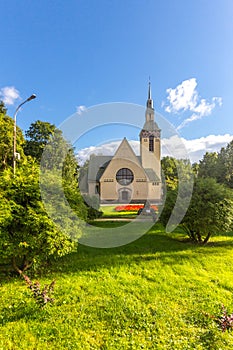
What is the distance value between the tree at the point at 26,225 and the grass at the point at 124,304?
82cm

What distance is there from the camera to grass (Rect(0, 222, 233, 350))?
9.91ft

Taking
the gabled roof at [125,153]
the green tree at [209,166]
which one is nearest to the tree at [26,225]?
the gabled roof at [125,153]

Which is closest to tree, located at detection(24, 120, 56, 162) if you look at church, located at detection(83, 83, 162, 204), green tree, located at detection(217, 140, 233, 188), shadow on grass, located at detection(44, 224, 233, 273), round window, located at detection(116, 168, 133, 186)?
church, located at detection(83, 83, 162, 204)

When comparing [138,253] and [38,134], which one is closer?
[138,253]

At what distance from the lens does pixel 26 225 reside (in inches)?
176

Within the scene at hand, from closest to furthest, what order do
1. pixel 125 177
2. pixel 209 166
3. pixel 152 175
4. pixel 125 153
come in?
pixel 152 175 < pixel 125 177 < pixel 125 153 < pixel 209 166

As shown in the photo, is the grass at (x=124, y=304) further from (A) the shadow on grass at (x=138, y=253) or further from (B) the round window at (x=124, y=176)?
(B) the round window at (x=124, y=176)

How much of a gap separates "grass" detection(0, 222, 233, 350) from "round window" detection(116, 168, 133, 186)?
1524 centimetres

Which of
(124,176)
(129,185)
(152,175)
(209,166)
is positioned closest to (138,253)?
(129,185)

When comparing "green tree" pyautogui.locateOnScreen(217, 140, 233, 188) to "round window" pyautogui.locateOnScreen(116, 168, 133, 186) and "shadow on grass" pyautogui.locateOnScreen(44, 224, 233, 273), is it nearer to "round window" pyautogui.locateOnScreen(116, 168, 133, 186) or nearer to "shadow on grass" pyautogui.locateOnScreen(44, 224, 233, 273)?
"round window" pyautogui.locateOnScreen(116, 168, 133, 186)

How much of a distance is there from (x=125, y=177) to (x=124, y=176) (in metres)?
0.20

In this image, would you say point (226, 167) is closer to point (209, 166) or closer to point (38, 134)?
point (209, 166)

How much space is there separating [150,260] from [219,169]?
26.9 metres

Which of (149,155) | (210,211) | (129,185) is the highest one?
(149,155)
